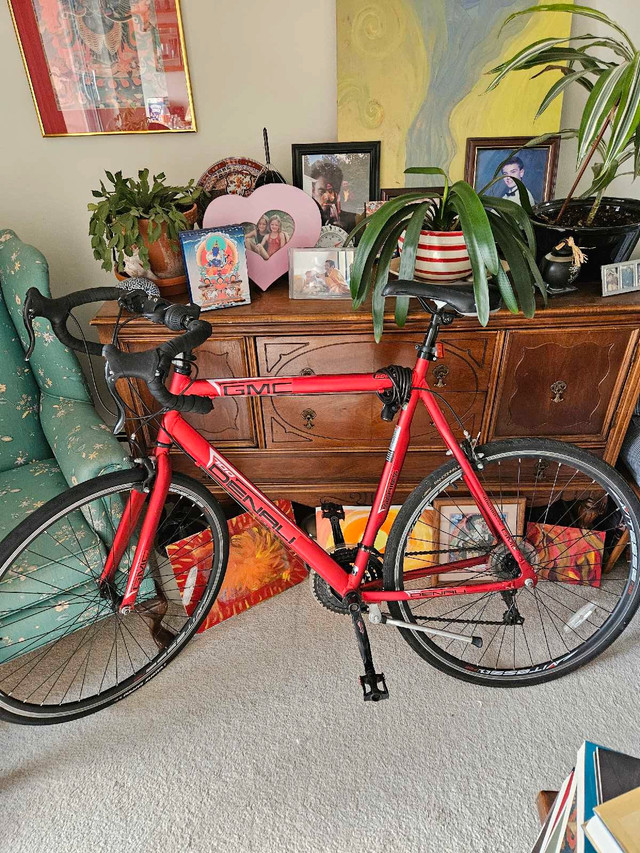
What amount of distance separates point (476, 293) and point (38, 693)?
157 cm

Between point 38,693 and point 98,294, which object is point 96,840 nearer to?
point 38,693

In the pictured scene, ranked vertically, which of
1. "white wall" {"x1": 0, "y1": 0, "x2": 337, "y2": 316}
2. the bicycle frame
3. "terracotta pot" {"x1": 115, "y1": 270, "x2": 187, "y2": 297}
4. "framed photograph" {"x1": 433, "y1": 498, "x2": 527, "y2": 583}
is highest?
"white wall" {"x1": 0, "y1": 0, "x2": 337, "y2": 316}

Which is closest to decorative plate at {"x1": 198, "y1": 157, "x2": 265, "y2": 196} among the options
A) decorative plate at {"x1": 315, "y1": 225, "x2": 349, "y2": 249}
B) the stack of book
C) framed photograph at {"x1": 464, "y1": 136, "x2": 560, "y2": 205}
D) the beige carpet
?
decorative plate at {"x1": 315, "y1": 225, "x2": 349, "y2": 249}

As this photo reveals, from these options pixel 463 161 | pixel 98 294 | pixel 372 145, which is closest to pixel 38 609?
pixel 98 294

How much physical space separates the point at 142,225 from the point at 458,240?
2.60 ft

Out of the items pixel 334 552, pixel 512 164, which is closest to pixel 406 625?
pixel 334 552

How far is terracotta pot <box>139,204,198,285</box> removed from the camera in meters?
1.46

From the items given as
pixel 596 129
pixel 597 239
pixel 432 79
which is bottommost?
pixel 597 239

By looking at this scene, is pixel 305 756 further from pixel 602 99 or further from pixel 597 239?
pixel 602 99

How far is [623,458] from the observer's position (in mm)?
1703

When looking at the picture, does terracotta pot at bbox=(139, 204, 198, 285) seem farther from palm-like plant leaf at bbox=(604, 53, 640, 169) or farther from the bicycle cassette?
palm-like plant leaf at bbox=(604, 53, 640, 169)

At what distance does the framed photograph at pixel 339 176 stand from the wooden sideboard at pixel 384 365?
282mm

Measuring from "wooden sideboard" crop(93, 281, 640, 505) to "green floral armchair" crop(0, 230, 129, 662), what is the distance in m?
0.20

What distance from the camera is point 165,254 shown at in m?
1.49
